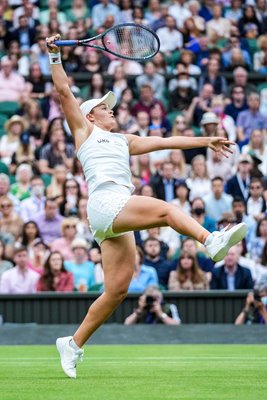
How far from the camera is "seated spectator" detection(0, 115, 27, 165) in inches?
727

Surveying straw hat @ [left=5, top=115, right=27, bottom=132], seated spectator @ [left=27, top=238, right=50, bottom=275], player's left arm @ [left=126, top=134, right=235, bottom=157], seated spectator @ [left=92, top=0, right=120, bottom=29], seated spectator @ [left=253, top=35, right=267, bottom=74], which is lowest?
seated spectator @ [left=27, top=238, right=50, bottom=275]

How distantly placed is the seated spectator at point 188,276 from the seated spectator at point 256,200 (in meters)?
2.02

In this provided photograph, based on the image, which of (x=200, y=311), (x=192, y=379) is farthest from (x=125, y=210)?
(x=200, y=311)

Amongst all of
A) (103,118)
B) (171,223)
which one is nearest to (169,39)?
(103,118)

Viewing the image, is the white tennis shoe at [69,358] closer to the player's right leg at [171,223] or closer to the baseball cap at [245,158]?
the player's right leg at [171,223]

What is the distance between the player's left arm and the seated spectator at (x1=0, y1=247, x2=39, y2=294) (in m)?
6.38

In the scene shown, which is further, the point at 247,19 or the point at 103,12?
the point at 247,19

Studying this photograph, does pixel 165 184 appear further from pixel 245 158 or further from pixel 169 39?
pixel 169 39

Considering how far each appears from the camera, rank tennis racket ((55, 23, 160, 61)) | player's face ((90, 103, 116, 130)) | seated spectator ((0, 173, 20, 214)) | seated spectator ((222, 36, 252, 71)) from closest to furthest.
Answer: player's face ((90, 103, 116, 130)) < tennis racket ((55, 23, 160, 61)) < seated spectator ((0, 173, 20, 214)) < seated spectator ((222, 36, 252, 71))

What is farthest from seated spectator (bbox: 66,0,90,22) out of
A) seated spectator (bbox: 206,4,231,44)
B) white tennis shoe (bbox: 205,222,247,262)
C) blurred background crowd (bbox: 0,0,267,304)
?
white tennis shoe (bbox: 205,222,247,262)

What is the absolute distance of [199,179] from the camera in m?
17.4

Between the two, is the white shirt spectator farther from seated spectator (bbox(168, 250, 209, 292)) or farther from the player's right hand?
the player's right hand

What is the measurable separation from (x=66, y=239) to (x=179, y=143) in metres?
7.55

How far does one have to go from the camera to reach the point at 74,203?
17000 mm
